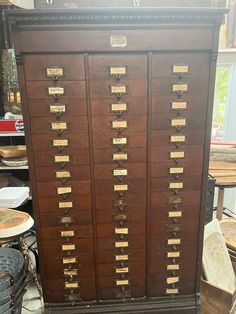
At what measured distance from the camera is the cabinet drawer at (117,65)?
121 cm

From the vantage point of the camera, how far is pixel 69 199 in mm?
1382

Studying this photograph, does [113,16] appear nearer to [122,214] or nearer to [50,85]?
[50,85]

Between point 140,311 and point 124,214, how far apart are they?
609mm

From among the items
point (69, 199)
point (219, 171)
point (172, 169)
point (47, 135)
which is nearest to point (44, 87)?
point (47, 135)

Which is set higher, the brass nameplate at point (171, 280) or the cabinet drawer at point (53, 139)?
the cabinet drawer at point (53, 139)

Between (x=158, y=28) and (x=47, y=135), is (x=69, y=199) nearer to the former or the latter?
(x=47, y=135)

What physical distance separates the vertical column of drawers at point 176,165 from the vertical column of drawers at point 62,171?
13.7 inches

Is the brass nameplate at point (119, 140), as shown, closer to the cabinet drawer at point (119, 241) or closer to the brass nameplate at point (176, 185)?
the brass nameplate at point (176, 185)

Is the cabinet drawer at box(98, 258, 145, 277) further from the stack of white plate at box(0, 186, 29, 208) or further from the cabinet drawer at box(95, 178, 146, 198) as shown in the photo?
the stack of white plate at box(0, 186, 29, 208)

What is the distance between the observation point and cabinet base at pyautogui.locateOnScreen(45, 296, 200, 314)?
1.54 m

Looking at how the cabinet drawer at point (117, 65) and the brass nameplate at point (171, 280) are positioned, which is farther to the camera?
the brass nameplate at point (171, 280)

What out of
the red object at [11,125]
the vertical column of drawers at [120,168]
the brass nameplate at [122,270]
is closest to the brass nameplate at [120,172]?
the vertical column of drawers at [120,168]

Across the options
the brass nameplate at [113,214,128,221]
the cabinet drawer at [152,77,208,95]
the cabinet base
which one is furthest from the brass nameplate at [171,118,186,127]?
the cabinet base

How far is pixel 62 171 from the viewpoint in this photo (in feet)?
4.37
